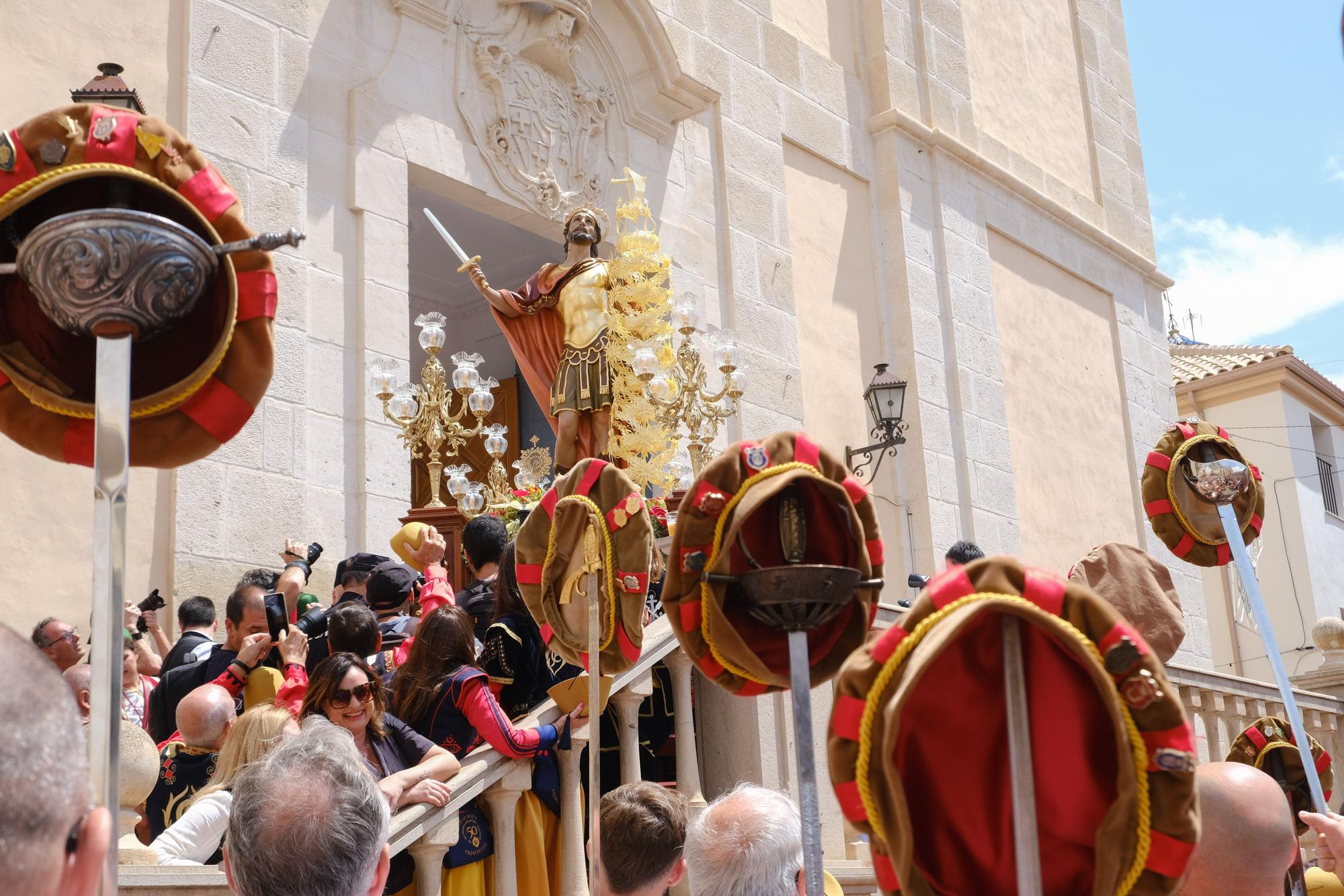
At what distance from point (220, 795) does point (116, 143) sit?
2.33 m

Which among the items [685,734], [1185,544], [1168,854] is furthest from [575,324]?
[1168,854]

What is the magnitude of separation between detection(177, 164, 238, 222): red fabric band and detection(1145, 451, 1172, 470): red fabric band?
3.06m

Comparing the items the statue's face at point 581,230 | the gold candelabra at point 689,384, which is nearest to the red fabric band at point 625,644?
the gold candelabra at point 689,384

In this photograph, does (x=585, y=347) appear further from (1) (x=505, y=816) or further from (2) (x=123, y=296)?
(2) (x=123, y=296)

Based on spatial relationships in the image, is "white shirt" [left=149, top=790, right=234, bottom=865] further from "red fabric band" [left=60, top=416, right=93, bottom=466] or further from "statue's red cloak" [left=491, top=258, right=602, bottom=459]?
"statue's red cloak" [left=491, top=258, right=602, bottom=459]

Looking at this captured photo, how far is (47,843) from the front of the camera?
4.31 ft

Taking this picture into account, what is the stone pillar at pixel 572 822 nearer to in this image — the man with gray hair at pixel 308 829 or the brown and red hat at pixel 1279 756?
the brown and red hat at pixel 1279 756

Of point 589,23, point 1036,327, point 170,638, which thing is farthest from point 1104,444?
point 170,638

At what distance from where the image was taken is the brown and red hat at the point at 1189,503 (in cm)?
450

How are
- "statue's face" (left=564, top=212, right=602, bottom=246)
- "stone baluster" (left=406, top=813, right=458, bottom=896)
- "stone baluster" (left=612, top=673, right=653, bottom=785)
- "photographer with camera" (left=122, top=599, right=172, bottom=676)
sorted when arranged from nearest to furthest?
"stone baluster" (left=406, top=813, right=458, bottom=896)
"stone baluster" (left=612, top=673, right=653, bottom=785)
"photographer with camera" (left=122, top=599, right=172, bottom=676)
"statue's face" (left=564, top=212, right=602, bottom=246)

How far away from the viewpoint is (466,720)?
4.90 meters

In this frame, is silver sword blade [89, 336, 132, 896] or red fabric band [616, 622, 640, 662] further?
red fabric band [616, 622, 640, 662]

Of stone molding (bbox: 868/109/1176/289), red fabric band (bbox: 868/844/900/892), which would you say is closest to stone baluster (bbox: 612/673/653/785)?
red fabric band (bbox: 868/844/900/892)

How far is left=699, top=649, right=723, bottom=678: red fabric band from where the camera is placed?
2.79 m
